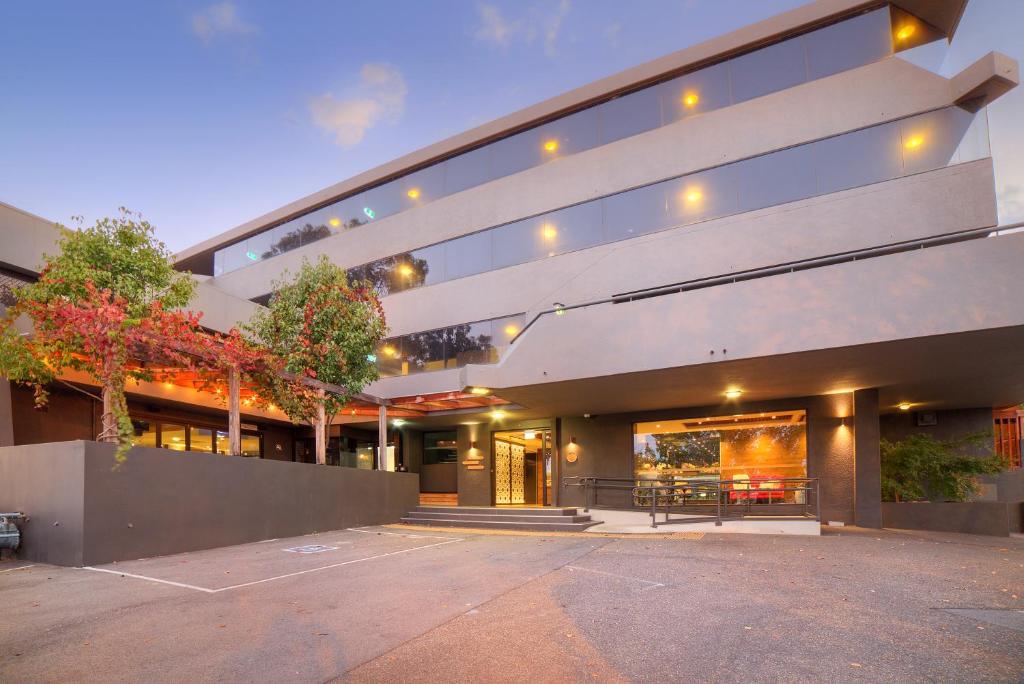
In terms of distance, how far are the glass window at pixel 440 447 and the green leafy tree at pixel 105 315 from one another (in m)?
11.5

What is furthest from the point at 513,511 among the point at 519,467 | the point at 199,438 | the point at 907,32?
the point at 907,32

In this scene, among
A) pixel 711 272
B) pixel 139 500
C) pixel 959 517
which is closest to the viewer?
pixel 139 500

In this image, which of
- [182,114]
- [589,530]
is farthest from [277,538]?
[182,114]

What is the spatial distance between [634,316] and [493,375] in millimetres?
3545

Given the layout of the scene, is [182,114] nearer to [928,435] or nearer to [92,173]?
[92,173]

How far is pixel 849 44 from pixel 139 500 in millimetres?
16922

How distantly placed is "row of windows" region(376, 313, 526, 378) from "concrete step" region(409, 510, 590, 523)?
454 centimetres

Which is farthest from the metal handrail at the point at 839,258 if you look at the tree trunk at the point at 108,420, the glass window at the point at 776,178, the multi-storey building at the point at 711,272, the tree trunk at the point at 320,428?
the tree trunk at the point at 108,420

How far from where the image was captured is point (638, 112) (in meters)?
16.6

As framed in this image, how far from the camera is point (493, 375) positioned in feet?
44.5

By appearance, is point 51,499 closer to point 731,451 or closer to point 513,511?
point 513,511

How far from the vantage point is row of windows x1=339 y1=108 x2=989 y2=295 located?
12.7 meters

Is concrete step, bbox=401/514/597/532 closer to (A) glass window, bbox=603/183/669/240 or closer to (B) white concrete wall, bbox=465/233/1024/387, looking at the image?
(B) white concrete wall, bbox=465/233/1024/387

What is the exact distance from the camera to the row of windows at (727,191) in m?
12.7
